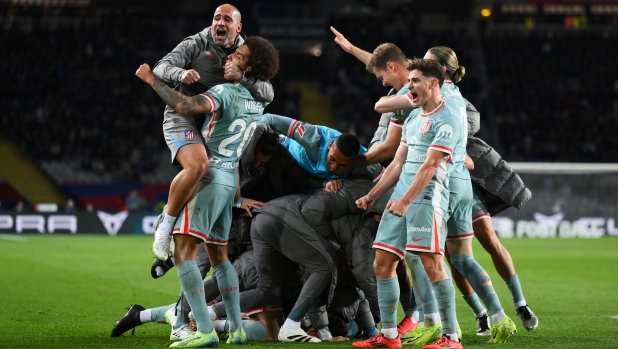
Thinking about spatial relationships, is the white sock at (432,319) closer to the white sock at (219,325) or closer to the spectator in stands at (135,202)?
the white sock at (219,325)

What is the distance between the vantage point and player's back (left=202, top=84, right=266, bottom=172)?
6.07m

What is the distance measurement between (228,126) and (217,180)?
1.40 feet

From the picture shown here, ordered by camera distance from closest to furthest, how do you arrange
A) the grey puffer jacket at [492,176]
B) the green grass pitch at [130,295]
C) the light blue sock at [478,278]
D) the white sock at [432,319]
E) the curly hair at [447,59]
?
the white sock at [432,319], the green grass pitch at [130,295], the light blue sock at [478,278], the curly hair at [447,59], the grey puffer jacket at [492,176]

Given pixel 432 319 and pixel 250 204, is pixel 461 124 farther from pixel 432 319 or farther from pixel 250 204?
pixel 250 204

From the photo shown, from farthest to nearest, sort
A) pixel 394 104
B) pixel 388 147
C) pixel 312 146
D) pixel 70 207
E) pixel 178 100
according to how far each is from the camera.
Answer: pixel 70 207 → pixel 312 146 → pixel 388 147 → pixel 394 104 → pixel 178 100

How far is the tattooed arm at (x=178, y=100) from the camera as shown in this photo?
5.83 meters

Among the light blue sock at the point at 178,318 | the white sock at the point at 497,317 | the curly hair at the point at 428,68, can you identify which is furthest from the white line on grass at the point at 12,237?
the curly hair at the point at 428,68

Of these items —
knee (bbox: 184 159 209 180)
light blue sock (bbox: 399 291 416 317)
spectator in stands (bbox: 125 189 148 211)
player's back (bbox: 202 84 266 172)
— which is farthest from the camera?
spectator in stands (bbox: 125 189 148 211)

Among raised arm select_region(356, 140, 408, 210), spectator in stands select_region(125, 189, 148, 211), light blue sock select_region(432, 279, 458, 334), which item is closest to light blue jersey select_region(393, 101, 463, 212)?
raised arm select_region(356, 140, 408, 210)

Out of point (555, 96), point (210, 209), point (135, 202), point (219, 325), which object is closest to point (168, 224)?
point (210, 209)

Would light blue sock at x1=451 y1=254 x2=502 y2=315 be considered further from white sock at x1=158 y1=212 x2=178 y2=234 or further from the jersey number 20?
white sock at x1=158 y1=212 x2=178 y2=234

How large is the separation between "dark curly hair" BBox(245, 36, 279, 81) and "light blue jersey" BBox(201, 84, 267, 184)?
178mm

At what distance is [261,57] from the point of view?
613 cm

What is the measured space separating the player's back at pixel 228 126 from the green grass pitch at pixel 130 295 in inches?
57.2
